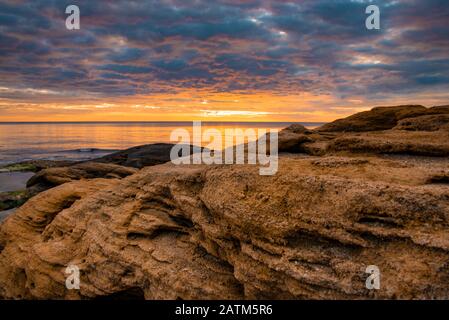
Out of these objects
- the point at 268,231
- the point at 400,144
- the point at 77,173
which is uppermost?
the point at 400,144

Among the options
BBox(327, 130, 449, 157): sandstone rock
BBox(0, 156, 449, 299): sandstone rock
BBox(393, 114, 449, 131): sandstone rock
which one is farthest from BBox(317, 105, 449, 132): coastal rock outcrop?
BBox(0, 156, 449, 299): sandstone rock

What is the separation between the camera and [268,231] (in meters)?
8.55

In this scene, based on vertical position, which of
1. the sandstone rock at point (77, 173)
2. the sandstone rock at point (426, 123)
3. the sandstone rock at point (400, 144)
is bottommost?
the sandstone rock at point (77, 173)

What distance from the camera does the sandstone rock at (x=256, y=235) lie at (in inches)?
284

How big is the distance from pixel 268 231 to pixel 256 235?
454 millimetres

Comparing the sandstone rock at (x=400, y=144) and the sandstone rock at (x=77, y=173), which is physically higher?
the sandstone rock at (x=400, y=144)

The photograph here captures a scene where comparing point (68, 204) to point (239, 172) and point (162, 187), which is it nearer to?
point (162, 187)

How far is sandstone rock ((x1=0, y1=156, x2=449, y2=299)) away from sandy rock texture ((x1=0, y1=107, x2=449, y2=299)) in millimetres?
27

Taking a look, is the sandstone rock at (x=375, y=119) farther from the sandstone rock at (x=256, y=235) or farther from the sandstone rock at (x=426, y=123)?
the sandstone rock at (x=256, y=235)

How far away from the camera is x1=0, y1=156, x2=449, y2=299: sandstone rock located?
7223mm

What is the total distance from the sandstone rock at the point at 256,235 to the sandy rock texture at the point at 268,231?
3 centimetres

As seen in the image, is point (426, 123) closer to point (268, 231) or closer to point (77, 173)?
point (268, 231)

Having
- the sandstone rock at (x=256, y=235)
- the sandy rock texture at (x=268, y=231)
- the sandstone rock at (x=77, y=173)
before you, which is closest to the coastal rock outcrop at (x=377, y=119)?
the sandy rock texture at (x=268, y=231)

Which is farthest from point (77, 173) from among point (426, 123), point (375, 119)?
point (426, 123)
